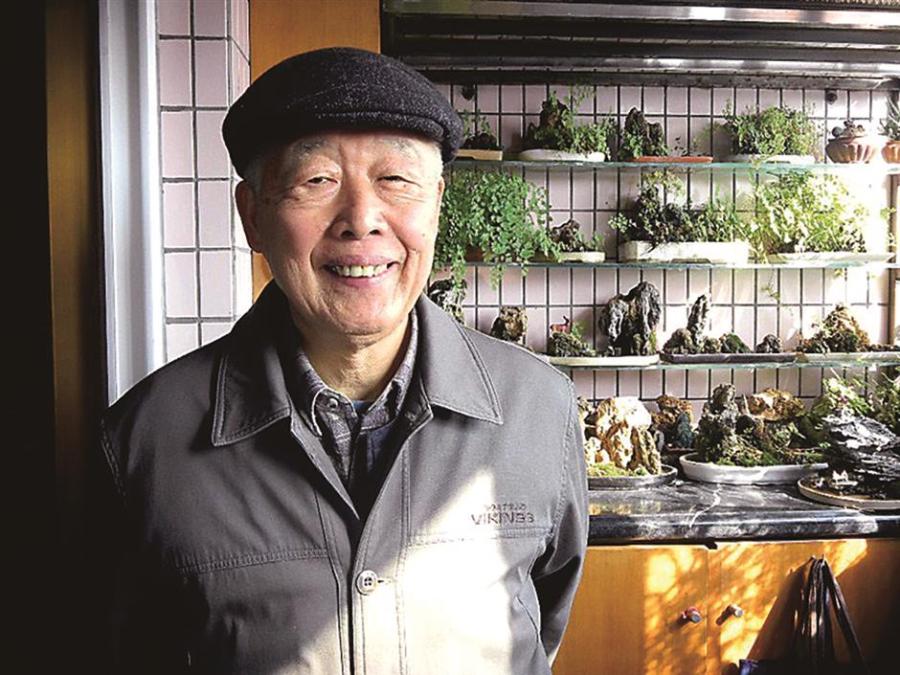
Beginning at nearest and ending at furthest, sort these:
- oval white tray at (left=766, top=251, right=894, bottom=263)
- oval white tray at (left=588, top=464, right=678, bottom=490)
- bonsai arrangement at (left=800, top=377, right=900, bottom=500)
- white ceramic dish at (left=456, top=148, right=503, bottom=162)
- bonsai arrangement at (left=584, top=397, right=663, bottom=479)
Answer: bonsai arrangement at (left=800, top=377, right=900, bottom=500) → oval white tray at (left=588, top=464, right=678, bottom=490) → bonsai arrangement at (left=584, top=397, right=663, bottom=479) → white ceramic dish at (left=456, top=148, right=503, bottom=162) → oval white tray at (left=766, top=251, right=894, bottom=263)

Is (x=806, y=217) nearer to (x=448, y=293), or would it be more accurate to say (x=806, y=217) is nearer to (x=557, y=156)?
(x=557, y=156)

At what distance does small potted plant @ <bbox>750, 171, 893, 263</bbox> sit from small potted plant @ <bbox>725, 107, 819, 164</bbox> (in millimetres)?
112

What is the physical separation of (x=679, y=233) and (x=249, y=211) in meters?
2.52

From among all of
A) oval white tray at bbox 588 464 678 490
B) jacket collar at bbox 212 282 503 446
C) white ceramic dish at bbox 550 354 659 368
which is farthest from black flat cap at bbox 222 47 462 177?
white ceramic dish at bbox 550 354 659 368

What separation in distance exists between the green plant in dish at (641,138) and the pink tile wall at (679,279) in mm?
155

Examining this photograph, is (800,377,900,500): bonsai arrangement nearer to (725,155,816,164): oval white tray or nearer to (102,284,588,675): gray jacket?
(725,155,816,164): oval white tray

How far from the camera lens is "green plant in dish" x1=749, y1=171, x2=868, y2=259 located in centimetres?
360

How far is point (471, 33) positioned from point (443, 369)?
81.3 inches

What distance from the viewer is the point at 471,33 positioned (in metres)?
3.15

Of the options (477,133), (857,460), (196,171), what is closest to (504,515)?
(196,171)

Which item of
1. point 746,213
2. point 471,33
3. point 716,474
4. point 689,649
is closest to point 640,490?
point 716,474

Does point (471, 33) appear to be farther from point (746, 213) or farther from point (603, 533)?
point (603, 533)

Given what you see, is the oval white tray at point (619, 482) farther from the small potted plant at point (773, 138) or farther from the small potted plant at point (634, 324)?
the small potted plant at point (773, 138)

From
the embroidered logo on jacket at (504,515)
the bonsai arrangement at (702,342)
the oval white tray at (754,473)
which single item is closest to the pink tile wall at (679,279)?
the bonsai arrangement at (702,342)
